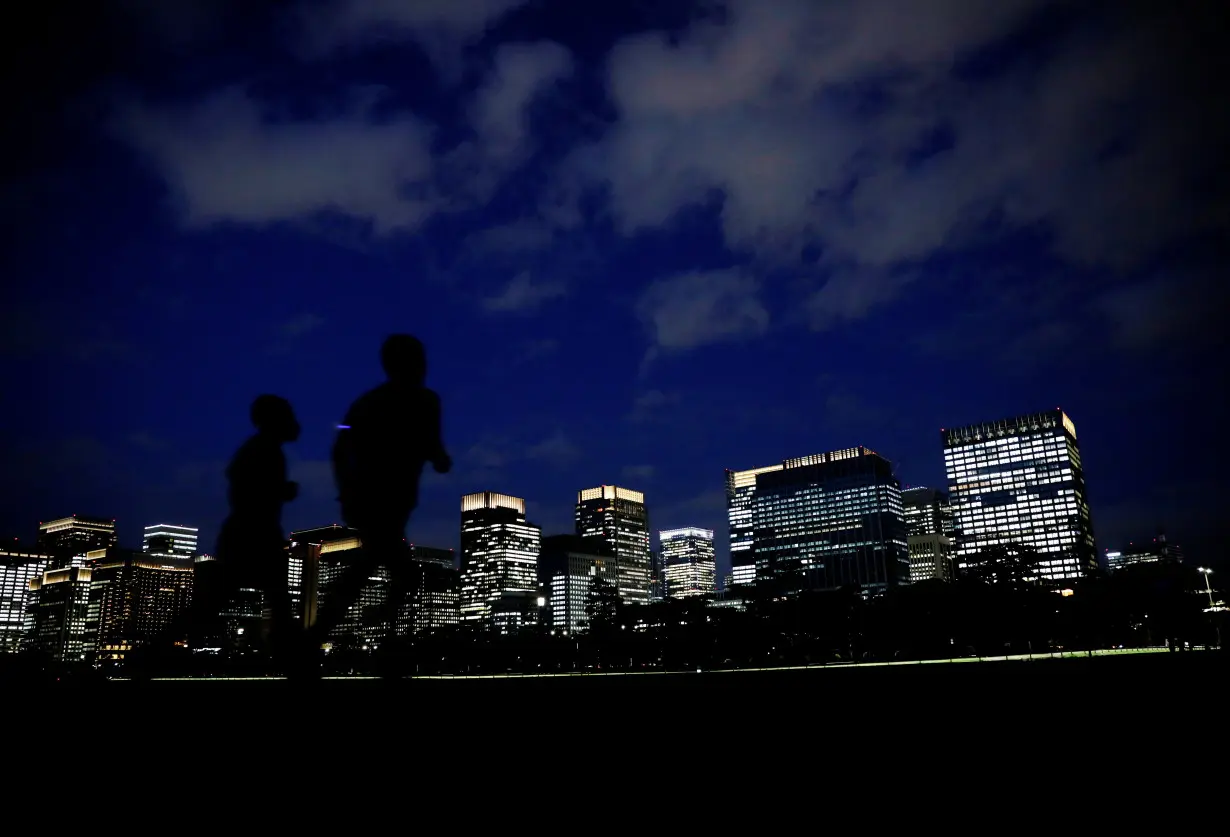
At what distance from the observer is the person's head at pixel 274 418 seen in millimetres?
5977

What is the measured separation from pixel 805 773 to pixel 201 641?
19.2ft

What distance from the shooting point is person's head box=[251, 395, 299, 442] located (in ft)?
19.6

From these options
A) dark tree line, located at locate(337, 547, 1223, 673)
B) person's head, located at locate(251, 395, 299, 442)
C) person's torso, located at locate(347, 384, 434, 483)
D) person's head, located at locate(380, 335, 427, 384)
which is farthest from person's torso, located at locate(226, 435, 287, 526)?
dark tree line, located at locate(337, 547, 1223, 673)

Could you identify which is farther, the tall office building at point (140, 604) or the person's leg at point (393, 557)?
the tall office building at point (140, 604)

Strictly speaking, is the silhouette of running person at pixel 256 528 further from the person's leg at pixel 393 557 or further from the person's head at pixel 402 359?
the person's head at pixel 402 359

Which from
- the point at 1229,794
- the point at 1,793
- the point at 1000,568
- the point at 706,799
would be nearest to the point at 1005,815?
the point at 1229,794

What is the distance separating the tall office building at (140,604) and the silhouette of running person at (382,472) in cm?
184

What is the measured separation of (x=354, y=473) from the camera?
16.5ft

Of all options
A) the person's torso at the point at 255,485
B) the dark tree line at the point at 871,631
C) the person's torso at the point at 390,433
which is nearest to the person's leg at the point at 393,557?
the person's torso at the point at 390,433

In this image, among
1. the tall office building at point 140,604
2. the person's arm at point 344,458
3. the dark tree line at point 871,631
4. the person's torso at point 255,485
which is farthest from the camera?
the dark tree line at point 871,631

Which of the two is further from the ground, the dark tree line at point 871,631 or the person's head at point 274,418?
the person's head at point 274,418

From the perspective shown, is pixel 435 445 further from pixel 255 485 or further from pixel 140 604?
pixel 140 604

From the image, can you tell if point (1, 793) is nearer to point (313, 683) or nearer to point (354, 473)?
point (313, 683)

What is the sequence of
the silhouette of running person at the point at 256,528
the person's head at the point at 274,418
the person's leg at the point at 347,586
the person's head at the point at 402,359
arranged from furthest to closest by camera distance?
the person's head at the point at 274,418 → the silhouette of running person at the point at 256,528 → the person's head at the point at 402,359 → the person's leg at the point at 347,586
